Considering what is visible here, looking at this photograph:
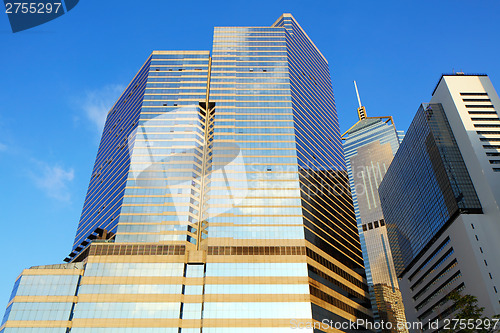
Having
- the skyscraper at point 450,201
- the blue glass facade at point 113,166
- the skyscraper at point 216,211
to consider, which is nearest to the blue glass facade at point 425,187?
the skyscraper at point 450,201

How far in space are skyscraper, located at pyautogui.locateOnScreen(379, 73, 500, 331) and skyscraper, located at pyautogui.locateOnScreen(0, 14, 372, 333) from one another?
90.2 feet

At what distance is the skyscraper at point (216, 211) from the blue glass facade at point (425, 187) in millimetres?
27422

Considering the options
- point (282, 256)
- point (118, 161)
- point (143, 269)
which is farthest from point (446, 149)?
point (118, 161)

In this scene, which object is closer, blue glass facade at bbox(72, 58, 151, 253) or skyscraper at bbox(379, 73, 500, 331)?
skyscraper at bbox(379, 73, 500, 331)

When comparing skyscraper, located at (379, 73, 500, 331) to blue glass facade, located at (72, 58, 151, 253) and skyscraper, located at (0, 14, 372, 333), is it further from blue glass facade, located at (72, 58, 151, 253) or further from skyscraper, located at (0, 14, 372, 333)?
blue glass facade, located at (72, 58, 151, 253)

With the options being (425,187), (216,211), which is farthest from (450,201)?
(216,211)

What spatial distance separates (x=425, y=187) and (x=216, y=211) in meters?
78.9

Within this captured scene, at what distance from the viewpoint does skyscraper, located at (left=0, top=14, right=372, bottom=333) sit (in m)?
97.3

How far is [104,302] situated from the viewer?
97375 mm

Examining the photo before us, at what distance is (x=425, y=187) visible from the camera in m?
144

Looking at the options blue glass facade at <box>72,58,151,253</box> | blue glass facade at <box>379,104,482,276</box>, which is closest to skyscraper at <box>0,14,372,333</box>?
blue glass facade at <box>72,58,151,253</box>

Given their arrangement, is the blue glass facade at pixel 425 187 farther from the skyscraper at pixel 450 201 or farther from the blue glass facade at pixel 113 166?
the blue glass facade at pixel 113 166

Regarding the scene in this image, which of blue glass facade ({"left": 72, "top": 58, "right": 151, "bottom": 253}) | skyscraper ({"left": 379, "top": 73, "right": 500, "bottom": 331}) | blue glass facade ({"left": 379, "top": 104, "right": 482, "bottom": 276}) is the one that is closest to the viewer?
skyscraper ({"left": 379, "top": 73, "right": 500, "bottom": 331})

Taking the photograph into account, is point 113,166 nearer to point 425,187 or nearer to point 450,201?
point 425,187
